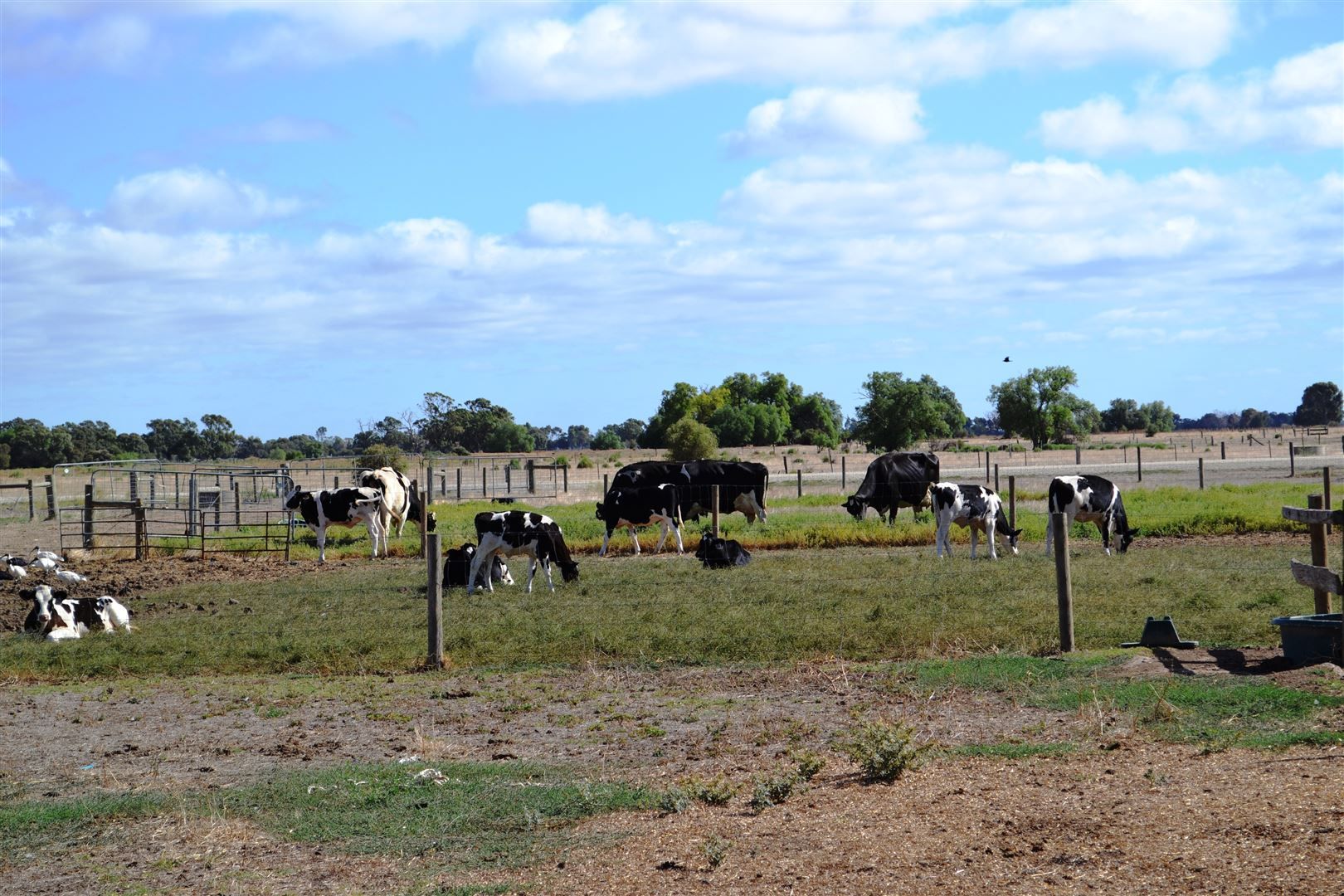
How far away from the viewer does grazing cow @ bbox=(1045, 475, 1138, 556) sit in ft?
76.0

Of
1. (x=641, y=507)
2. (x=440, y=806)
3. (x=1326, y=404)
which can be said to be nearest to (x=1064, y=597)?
(x=440, y=806)

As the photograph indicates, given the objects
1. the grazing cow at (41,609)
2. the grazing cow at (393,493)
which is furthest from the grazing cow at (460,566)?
the grazing cow at (393,493)

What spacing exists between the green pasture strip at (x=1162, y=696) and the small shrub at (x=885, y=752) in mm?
1802

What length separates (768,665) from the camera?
1273 cm

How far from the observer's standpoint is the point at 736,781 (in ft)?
27.4

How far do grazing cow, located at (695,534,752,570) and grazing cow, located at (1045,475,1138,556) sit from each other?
213 inches

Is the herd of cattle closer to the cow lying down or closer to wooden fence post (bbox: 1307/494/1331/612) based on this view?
the cow lying down

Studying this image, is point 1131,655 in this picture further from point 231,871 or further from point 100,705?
point 100,705

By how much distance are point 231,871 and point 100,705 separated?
573cm

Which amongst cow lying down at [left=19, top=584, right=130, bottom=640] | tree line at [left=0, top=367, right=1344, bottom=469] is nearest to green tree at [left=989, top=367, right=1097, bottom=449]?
tree line at [left=0, top=367, right=1344, bottom=469]

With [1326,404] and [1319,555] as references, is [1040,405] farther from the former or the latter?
[1319,555]

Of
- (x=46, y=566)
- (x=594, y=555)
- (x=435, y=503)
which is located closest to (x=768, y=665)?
(x=594, y=555)

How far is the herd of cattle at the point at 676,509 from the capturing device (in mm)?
19844

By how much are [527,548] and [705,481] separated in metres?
12.5
